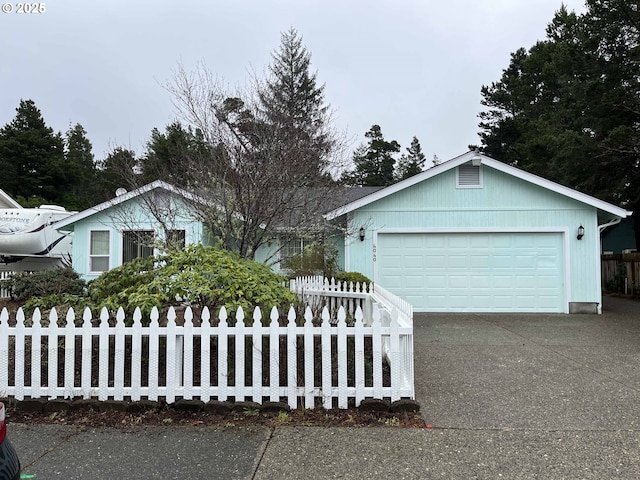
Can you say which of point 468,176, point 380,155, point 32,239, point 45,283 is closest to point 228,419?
point 468,176

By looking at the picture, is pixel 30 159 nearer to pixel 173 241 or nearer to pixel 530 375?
pixel 173 241

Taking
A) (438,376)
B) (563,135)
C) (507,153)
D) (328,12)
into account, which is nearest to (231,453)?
(438,376)

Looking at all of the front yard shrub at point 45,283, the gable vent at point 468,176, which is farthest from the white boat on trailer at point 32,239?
the gable vent at point 468,176

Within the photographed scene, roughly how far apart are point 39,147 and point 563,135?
38360 millimetres

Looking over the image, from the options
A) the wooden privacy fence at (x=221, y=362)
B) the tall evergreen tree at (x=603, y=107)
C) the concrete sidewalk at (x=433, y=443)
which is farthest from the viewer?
the tall evergreen tree at (x=603, y=107)

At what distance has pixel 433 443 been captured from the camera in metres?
3.42

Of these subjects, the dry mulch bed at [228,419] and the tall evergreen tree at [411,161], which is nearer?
the dry mulch bed at [228,419]

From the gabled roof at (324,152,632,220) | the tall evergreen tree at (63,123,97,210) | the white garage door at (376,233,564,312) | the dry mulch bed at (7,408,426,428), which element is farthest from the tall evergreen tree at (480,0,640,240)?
the tall evergreen tree at (63,123,97,210)

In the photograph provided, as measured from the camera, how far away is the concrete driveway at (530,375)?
12.8 ft

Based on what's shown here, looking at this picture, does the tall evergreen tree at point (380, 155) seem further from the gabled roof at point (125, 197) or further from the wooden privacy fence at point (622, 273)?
the gabled roof at point (125, 197)

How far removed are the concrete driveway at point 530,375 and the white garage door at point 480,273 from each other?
1.90m

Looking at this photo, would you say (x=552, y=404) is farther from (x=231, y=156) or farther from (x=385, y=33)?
(x=385, y=33)

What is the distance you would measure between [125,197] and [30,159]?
31.5 metres

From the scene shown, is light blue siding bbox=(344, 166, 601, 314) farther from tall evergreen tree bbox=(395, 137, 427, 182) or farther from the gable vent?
tall evergreen tree bbox=(395, 137, 427, 182)
